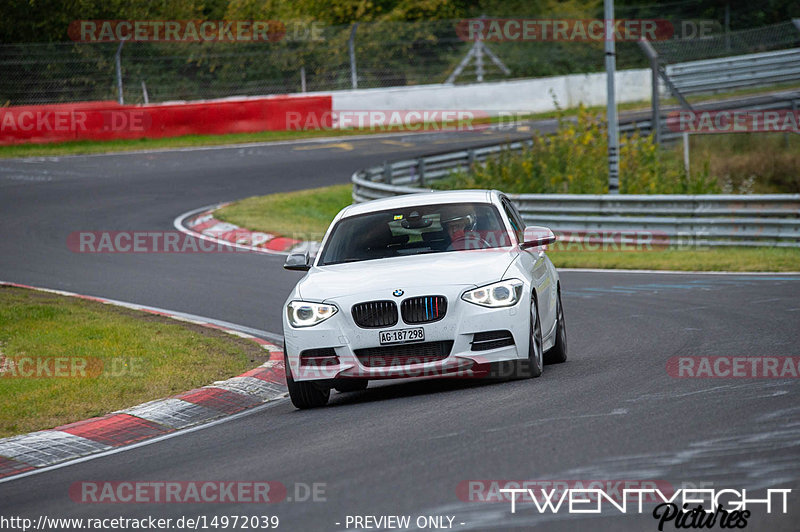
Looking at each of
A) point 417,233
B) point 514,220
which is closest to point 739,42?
point 514,220

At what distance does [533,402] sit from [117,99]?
1226 inches

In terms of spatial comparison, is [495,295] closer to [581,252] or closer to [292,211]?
[581,252]

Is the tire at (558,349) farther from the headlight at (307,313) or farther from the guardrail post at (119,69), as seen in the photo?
the guardrail post at (119,69)

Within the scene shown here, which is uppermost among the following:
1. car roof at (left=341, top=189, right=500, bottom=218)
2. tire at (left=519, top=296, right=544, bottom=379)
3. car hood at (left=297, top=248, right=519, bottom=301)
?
car roof at (left=341, top=189, right=500, bottom=218)

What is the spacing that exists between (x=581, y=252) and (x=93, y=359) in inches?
439

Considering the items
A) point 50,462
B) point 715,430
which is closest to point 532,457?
point 715,430

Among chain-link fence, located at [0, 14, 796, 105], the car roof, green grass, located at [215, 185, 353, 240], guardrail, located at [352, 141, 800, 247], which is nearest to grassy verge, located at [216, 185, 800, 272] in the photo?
green grass, located at [215, 185, 353, 240]

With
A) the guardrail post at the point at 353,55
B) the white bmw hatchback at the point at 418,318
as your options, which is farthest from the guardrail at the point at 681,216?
the guardrail post at the point at 353,55

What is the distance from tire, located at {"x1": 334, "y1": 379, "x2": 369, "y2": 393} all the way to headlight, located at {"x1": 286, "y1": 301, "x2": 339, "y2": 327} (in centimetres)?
62

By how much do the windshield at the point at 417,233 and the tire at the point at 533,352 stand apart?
0.88 meters

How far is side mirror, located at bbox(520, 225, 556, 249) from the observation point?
10227 mm

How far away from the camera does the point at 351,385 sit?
1044cm

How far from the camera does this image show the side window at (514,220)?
10977 mm

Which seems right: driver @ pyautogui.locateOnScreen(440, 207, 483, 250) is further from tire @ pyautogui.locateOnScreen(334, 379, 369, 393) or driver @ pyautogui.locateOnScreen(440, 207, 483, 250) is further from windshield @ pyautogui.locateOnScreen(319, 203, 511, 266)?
tire @ pyautogui.locateOnScreen(334, 379, 369, 393)
